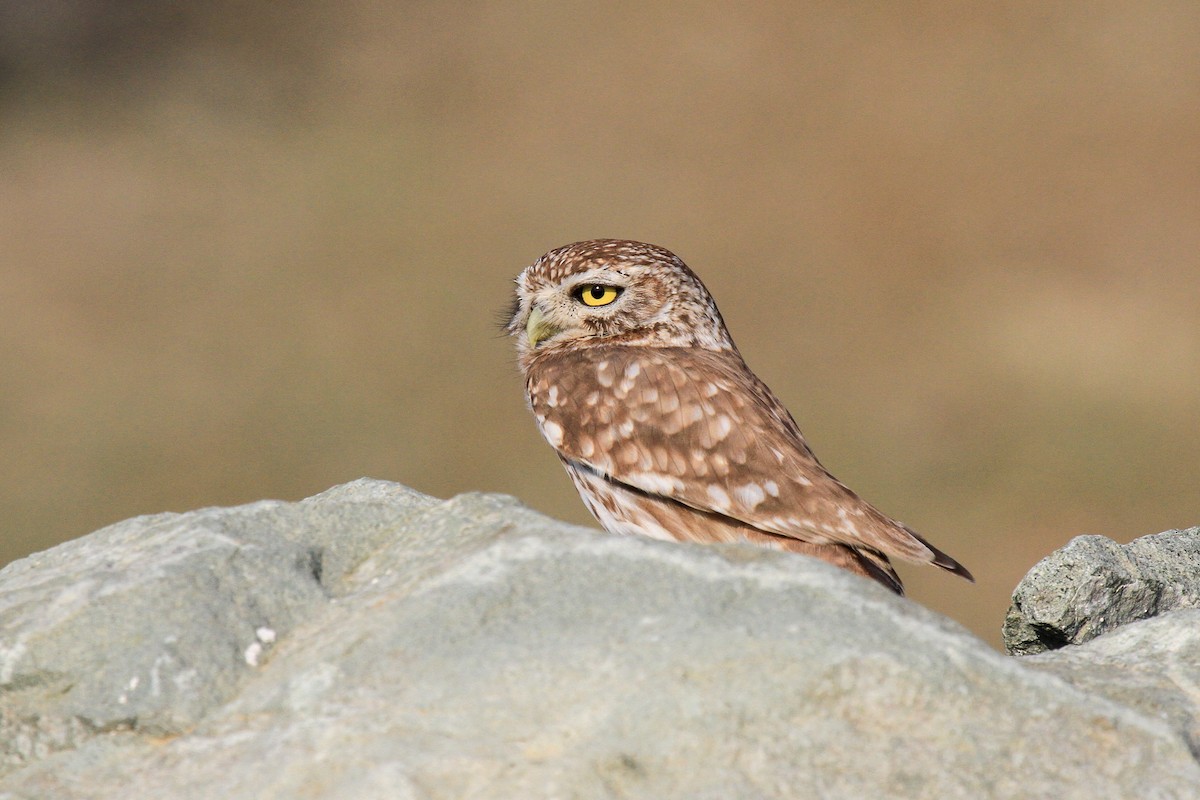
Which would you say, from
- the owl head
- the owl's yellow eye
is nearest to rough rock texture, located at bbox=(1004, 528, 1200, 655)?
the owl head

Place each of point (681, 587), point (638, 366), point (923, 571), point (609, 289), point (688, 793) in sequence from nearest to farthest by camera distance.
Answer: point (688, 793) < point (681, 587) < point (638, 366) < point (609, 289) < point (923, 571)

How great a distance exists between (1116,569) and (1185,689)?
4.39 ft

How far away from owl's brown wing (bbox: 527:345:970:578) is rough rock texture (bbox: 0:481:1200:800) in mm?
1186

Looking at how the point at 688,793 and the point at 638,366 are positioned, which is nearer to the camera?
the point at 688,793

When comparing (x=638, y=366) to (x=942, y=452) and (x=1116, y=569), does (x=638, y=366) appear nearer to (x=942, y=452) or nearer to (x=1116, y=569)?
(x=1116, y=569)

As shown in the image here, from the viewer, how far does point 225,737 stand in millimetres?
2273

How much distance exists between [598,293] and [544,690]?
9.06 feet

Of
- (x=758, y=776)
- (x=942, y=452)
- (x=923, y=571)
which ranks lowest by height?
(x=923, y=571)

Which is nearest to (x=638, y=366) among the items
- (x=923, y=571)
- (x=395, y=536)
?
(x=395, y=536)

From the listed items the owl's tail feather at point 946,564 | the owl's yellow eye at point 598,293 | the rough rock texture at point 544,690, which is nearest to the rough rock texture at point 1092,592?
the owl's tail feather at point 946,564

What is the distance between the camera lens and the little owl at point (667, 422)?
12.5 ft

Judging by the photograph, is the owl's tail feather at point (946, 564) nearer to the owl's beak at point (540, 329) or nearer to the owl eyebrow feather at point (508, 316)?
the owl's beak at point (540, 329)

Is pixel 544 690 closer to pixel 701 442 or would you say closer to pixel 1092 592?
pixel 701 442

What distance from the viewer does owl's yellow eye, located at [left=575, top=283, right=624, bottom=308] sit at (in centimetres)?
485
